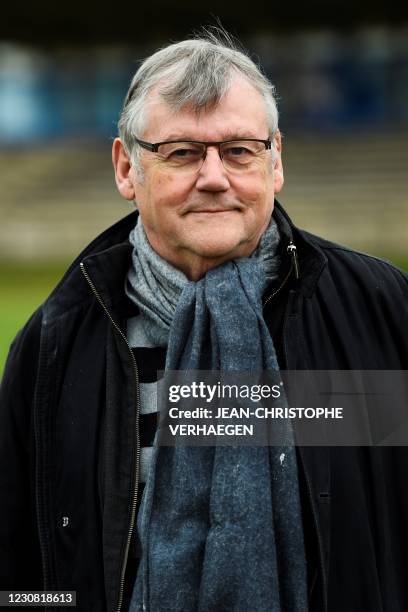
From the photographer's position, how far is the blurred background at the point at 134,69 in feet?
76.0

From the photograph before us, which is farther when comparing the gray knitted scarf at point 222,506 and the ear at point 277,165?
the ear at point 277,165

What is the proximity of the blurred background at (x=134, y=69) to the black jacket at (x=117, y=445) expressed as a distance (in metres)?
18.6

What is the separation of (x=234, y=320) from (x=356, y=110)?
2421 cm

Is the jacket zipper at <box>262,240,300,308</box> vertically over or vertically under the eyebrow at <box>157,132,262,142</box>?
under

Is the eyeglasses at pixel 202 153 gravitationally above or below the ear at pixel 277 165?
below

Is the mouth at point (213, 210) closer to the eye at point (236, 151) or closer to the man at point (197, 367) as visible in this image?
the man at point (197, 367)

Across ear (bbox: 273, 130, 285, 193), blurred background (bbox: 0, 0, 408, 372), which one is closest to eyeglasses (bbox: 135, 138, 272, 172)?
ear (bbox: 273, 130, 285, 193)

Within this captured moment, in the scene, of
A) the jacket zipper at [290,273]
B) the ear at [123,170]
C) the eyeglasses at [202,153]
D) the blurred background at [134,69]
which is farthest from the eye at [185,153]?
the blurred background at [134,69]

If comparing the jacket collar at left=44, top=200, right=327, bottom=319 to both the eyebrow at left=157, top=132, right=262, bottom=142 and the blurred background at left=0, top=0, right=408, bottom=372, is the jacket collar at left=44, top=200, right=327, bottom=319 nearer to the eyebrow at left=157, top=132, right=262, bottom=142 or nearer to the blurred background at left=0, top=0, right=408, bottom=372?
the eyebrow at left=157, top=132, right=262, bottom=142

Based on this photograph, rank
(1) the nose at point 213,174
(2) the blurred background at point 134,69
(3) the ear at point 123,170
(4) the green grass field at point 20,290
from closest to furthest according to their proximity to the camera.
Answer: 1. (1) the nose at point 213,174
2. (3) the ear at point 123,170
3. (4) the green grass field at point 20,290
4. (2) the blurred background at point 134,69

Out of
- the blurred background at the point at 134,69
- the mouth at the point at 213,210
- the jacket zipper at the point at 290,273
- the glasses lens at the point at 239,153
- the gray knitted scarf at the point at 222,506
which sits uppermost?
the blurred background at the point at 134,69

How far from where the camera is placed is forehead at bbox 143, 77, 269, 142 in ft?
7.80

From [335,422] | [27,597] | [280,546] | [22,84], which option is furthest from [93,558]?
[22,84]

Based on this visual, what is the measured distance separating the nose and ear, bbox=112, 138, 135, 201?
0.97 ft
